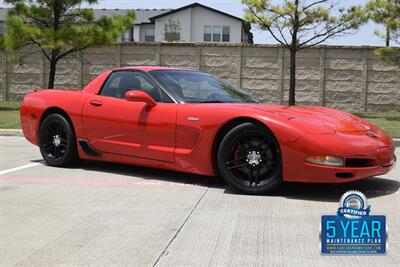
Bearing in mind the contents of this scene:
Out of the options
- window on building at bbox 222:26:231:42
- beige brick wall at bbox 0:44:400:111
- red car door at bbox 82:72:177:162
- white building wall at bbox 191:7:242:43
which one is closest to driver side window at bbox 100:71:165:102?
red car door at bbox 82:72:177:162

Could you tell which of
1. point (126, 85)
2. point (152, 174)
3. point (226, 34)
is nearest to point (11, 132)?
point (126, 85)

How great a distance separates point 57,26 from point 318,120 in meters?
16.5

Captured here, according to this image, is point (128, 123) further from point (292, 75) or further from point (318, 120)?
point (292, 75)

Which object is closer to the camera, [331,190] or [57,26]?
[331,190]

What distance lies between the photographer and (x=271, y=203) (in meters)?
4.94

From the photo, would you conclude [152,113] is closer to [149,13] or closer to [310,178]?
[310,178]

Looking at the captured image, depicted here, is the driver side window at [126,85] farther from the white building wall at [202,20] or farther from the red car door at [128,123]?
the white building wall at [202,20]

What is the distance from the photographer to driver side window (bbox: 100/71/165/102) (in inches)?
243

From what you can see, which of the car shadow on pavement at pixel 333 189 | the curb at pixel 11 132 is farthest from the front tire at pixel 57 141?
the curb at pixel 11 132

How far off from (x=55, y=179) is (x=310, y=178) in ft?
9.63

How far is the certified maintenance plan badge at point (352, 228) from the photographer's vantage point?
9.58ft

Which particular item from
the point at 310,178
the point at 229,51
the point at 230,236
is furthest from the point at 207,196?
the point at 229,51

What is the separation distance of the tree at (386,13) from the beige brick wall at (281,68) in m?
1.56

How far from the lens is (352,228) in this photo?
2.91 meters
